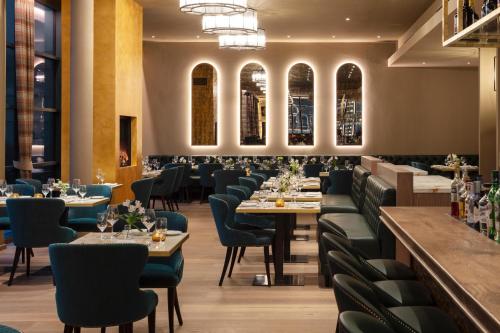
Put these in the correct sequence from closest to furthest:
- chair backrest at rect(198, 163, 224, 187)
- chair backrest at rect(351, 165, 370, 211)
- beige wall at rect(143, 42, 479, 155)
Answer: chair backrest at rect(351, 165, 370, 211) < chair backrest at rect(198, 163, 224, 187) < beige wall at rect(143, 42, 479, 155)

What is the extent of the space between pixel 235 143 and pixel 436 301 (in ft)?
40.8

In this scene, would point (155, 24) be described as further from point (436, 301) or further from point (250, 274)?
point (436, 301)

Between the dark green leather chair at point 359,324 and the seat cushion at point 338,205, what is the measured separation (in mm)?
6904

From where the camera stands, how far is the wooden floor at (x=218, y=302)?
5.02 metres

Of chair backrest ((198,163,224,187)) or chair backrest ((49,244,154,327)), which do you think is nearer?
chair backrest ((49,244,154,327))

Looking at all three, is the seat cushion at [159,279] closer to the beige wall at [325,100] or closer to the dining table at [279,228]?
the dining table at [279,228]

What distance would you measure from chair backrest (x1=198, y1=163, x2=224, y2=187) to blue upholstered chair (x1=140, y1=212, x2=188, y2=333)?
337 inches

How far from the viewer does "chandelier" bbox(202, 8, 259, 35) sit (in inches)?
400

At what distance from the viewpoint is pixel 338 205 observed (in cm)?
913

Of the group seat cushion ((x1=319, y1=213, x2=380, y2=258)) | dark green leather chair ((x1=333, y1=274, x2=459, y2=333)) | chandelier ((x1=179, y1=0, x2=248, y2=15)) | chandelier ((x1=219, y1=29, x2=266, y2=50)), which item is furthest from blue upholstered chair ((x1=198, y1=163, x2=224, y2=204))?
dark green leather chair ((x1=333, y1=274, x2=459, y2=333))

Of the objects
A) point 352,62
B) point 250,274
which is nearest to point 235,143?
point 352,62

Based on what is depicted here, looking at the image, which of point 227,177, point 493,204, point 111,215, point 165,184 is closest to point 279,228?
point 111,215

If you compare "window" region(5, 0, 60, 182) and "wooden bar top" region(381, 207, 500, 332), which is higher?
"window" region(5, 0, 60, 182)

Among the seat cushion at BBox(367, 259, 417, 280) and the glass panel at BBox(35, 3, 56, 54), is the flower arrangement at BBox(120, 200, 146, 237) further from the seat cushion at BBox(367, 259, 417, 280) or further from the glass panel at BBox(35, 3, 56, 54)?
the glass panel at BBox(35, 3, 56, 54)
